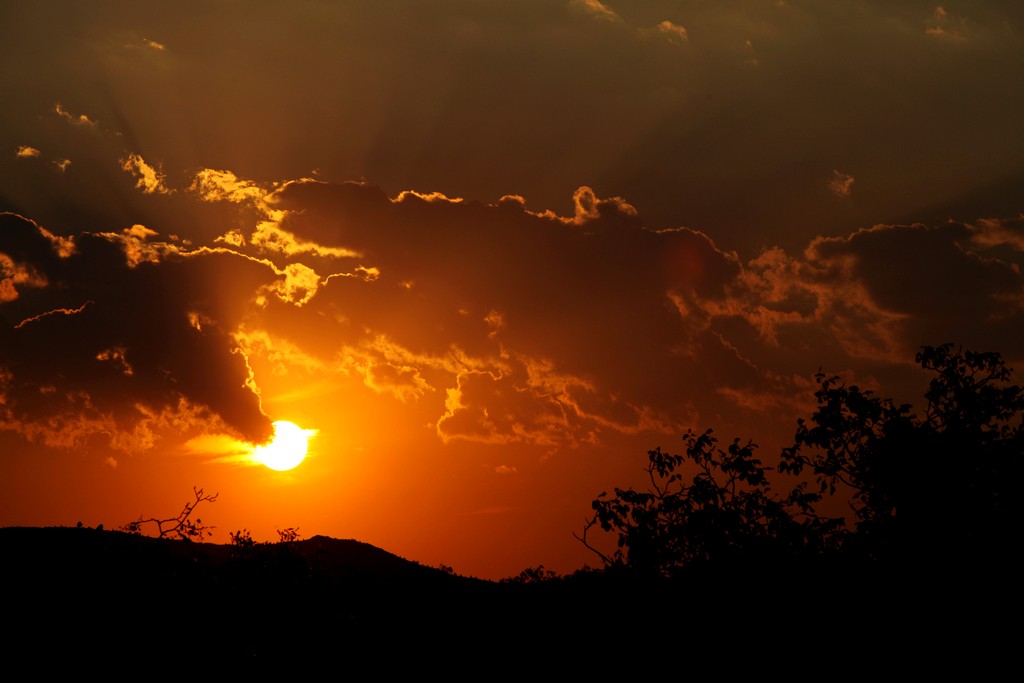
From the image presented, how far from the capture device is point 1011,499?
120ft

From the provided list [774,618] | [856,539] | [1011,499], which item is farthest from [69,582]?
[1011,499]

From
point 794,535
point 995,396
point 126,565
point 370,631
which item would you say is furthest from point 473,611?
point 995,396

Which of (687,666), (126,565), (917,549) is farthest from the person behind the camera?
(126,565)

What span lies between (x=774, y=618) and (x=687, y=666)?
13.5 ft

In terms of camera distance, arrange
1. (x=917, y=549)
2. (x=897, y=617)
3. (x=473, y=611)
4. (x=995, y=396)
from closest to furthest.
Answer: (x=897, y=617), (x=917, y=549), (x=995, y=396), (x=473, y=611)

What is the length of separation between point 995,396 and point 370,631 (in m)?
35.3

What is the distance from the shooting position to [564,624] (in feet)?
147

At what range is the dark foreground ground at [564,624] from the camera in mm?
29375

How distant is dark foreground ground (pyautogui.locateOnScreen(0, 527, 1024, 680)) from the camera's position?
2938cm

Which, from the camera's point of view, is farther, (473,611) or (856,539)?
(473,611)

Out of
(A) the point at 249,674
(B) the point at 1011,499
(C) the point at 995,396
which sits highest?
(C) the point at 995,396

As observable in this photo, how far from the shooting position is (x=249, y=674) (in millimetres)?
33438

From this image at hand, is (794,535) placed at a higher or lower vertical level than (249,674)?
higher

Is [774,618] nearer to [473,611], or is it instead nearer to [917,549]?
[917,549]
